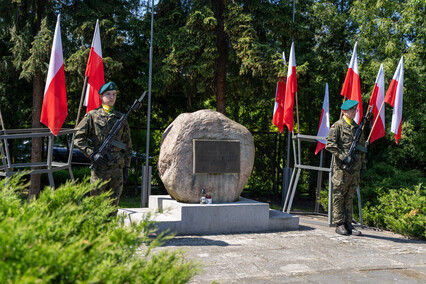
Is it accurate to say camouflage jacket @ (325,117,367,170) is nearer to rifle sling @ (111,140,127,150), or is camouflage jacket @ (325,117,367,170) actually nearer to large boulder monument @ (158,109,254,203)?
large boulder monument @ (158,109,254,203)

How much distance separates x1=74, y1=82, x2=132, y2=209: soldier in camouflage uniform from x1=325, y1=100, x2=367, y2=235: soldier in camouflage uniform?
10.0 ft

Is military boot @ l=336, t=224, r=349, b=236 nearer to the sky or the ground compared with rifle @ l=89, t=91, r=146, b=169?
nearer to the ground

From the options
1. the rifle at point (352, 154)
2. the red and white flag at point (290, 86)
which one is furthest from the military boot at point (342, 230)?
the red and white flag at point (290, 86)

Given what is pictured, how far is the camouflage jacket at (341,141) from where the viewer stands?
20.0 feet

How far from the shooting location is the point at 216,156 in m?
6.16

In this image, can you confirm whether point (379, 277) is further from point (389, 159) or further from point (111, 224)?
point (389, 159)

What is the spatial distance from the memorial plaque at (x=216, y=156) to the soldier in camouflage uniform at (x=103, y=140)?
3.65ft

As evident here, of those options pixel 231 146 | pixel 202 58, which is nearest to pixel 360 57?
pixel 202 58

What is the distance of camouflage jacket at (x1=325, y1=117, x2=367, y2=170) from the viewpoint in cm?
609

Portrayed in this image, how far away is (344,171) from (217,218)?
6.63 ft

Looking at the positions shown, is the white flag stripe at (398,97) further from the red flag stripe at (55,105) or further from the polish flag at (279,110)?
the red flag stripe at (55,105)

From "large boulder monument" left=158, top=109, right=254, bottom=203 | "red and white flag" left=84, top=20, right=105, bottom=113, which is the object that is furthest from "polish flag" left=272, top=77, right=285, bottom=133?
"red and white flag" left=84, top=20, right=105, bottom=113

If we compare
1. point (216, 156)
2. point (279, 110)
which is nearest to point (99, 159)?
point (216, 156)

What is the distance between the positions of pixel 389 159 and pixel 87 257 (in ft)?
30.7
